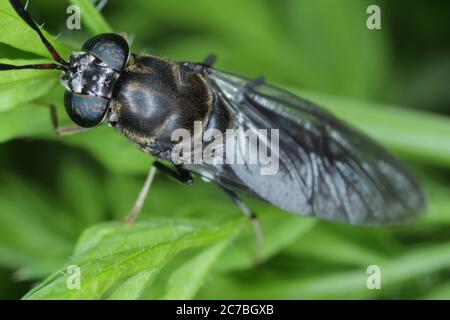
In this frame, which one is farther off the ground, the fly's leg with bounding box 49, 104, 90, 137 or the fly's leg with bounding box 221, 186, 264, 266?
the fly's leg with bounding box 49, 104, 90, 137

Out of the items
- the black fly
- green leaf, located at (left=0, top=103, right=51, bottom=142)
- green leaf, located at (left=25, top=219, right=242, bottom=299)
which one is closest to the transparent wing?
the black fly

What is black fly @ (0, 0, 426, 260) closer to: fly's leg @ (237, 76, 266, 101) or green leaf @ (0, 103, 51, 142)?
fly's leg @ (237, 76, 266, 101)

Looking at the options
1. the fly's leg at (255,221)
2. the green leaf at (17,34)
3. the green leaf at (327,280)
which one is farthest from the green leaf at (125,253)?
the green leaf at (17,34)

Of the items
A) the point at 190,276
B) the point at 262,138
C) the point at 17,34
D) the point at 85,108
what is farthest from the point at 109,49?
the point at 190,276

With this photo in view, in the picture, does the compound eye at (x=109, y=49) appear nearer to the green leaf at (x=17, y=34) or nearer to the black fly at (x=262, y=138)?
the black fly at (x=262, y=138)

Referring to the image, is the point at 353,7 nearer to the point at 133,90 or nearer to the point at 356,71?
the point at 356,71
